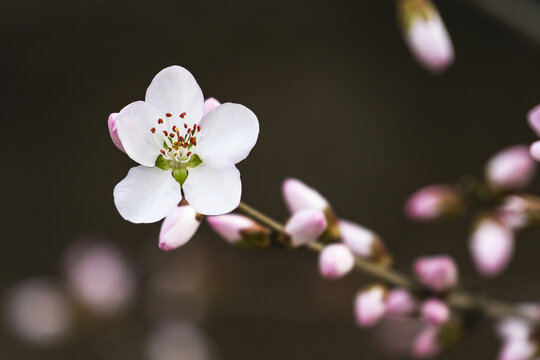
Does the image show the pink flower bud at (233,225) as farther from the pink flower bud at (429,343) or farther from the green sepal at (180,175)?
the pink flower bud at (429,343)

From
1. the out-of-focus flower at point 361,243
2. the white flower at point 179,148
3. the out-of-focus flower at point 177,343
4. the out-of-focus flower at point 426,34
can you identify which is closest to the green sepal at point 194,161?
the white flower at point 179,148

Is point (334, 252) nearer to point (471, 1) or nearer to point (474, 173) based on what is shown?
point (471, 1)

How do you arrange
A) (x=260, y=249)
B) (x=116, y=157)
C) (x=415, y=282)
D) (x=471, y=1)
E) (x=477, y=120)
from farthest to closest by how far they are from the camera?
(x=116, y=157)
(x=477, y=120)
(x=471, y=1)
(x=415, y=282)
(x=260, y=249)

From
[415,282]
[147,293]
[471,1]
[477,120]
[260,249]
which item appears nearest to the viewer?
[260,249]

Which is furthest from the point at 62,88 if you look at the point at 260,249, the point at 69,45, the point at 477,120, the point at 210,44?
the point at 260,249

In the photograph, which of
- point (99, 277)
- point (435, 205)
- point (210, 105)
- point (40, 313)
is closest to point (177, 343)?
point (99, 277)

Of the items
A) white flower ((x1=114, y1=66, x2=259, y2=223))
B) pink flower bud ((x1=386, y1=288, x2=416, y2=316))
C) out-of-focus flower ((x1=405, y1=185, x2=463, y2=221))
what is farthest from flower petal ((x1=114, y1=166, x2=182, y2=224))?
out-of-focus flower ((x1=405, y1=185, x2=463, y2=221))
